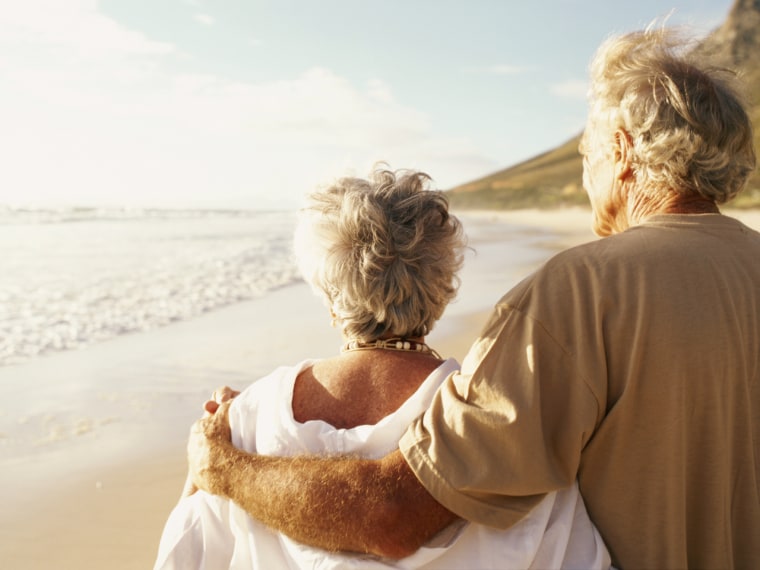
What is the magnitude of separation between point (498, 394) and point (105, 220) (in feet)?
93.8

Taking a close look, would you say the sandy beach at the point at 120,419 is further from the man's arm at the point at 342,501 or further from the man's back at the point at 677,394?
the man's back at the point at 677,394

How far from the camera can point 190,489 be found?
90.8 inches

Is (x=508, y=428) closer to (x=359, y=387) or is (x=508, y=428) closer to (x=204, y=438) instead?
(x=359, y=387)

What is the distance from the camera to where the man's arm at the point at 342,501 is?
175 centimetres

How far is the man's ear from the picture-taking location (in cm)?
187

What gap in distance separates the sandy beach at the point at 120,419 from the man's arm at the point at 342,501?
1.36 m

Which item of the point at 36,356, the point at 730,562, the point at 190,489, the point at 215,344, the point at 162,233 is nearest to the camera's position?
the point at 730,562

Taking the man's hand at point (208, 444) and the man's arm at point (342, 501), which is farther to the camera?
the man's hand at point (208, 444)

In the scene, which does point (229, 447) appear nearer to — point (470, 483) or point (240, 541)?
point (240, 541)

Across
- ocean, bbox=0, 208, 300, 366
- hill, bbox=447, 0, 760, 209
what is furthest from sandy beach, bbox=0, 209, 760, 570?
hill, bbox=447, 0, 760, 209

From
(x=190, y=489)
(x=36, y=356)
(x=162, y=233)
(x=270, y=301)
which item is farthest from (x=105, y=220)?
(x=190, y=489)

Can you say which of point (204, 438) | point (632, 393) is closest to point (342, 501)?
point (204, 438)

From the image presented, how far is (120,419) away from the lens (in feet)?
15.1

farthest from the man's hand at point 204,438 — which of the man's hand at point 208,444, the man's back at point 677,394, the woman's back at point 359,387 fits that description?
the man's back at point 677,394
